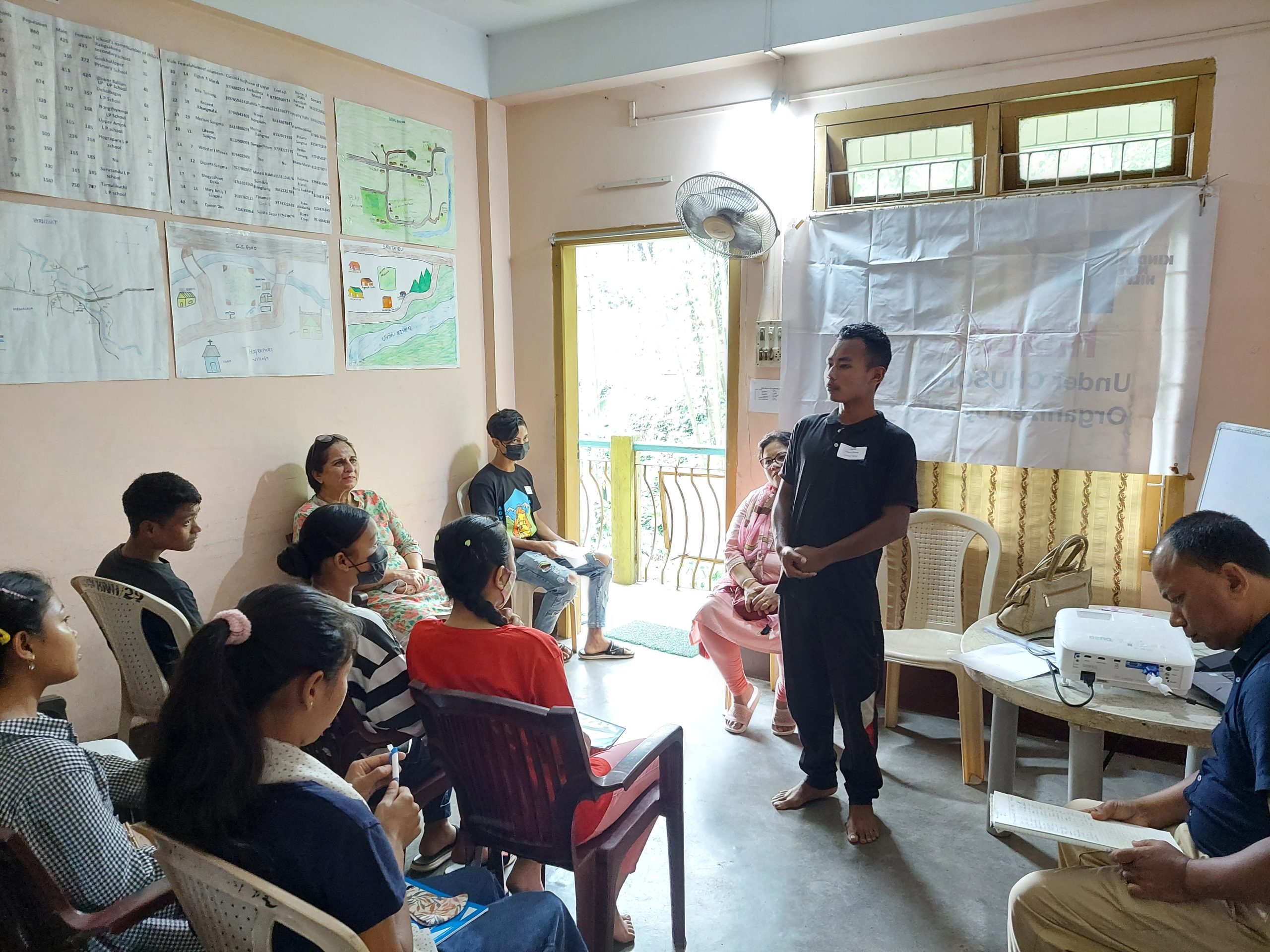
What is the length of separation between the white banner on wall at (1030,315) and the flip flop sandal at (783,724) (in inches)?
48.2

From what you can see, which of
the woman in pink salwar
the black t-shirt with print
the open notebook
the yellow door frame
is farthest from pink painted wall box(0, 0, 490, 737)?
the open notebook

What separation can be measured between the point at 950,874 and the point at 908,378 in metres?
1.91

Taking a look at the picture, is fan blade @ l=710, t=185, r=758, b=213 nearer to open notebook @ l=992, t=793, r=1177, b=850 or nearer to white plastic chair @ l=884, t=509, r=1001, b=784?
white plastic chair @ l=884, t=509, r=1001, b=784

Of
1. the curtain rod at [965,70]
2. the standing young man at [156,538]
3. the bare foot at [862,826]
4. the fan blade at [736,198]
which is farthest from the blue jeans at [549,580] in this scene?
the curtain rod at [965,70]

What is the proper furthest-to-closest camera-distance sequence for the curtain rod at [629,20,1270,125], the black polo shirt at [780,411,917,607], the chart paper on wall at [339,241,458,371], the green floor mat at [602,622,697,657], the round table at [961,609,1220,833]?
the green floor mat at [602,622,697,657] < the chart paper on wall at [339,241,458,371] < the curtain rod at [629,20,1270,125] < the black polo shirt at [780,411,917,607] < the round table at [961,609,1220,833]

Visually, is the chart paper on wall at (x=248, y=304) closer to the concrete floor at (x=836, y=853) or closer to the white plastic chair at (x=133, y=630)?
the white plastic chair at (x=133, y=630)

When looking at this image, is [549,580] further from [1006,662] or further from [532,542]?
[1006,662]

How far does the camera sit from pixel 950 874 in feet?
7.84

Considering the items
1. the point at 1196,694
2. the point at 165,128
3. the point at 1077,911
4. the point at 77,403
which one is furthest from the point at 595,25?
the point at 1077,911

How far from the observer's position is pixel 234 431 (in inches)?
126

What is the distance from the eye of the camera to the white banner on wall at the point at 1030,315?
2938mm

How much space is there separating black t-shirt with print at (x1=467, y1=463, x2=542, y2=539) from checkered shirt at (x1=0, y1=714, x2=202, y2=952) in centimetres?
253

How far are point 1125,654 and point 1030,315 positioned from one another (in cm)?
156

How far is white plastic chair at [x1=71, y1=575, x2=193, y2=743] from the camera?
7.16ft
